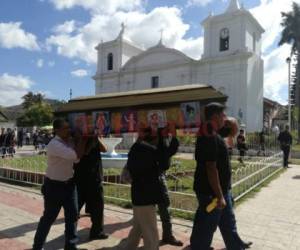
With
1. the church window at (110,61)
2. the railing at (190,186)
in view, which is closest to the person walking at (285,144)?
the railing at (190,186)

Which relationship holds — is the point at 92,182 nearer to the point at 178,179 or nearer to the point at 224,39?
the point at 178,179

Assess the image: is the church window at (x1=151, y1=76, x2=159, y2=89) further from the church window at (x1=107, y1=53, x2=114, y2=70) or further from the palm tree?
the palm tree

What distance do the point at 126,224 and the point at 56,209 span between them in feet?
6.38

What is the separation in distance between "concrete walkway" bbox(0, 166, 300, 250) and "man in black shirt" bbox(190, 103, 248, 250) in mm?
1411

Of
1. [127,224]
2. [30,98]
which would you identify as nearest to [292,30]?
[127,224]

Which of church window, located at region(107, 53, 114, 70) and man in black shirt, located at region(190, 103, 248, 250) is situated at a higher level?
church window, located at region(107, 53, 114, 70)

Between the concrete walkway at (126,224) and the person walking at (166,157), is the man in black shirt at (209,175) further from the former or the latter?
the concrete walkway at (126,224)

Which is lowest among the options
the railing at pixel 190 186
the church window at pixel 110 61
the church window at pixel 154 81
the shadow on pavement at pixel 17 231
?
the shadow on pavement at pixel 17 231

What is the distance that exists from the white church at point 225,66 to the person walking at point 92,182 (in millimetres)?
30342

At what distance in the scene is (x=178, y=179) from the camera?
9805 millimetres

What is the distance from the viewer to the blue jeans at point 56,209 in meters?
4.78

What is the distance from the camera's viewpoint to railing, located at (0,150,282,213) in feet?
23.9

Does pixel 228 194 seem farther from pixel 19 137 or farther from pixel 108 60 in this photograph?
pixel 108 60

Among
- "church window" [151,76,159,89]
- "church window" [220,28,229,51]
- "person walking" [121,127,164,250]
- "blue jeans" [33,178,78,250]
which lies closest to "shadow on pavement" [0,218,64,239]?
"blue jeans" [33,178,78,250]
